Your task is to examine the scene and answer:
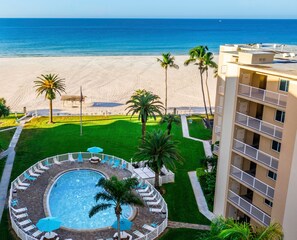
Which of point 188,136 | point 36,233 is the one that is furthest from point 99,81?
point 36,233

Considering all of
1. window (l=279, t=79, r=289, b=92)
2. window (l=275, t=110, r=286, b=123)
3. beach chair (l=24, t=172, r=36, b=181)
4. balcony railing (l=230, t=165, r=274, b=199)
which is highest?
window (l=279, t=79, r=289, b=92)

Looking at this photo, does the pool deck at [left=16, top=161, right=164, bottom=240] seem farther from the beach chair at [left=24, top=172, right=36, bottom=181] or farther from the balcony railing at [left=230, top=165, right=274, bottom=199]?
the balcony railing at [left=230, top=165, right=274, bottom=199]

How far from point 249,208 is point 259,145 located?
185 inches

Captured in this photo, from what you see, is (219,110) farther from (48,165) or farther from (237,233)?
(237,233)

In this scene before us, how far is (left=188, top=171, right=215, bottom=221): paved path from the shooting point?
2976 cm

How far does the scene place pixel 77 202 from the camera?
3117 cm

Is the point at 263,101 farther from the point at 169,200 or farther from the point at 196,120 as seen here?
the point at 196,120

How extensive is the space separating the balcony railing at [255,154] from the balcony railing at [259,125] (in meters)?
1.52

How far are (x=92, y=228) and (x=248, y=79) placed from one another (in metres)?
16.0

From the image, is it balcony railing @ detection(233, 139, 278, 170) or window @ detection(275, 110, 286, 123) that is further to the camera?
balcony railing @ detection(233, 139, 278, 170)

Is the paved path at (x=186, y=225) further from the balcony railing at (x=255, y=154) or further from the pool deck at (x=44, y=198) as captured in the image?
the balcony railing at (x=255, y=154)

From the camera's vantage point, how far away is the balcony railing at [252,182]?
24.4m

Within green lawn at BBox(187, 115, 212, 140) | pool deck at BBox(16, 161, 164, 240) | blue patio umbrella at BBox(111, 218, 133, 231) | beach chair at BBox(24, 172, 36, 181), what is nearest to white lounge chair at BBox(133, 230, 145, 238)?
pool deck at BBox(16, 161, 164, 240)

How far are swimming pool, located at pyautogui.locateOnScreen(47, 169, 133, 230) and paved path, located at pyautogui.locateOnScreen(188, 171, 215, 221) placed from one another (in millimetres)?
6283
